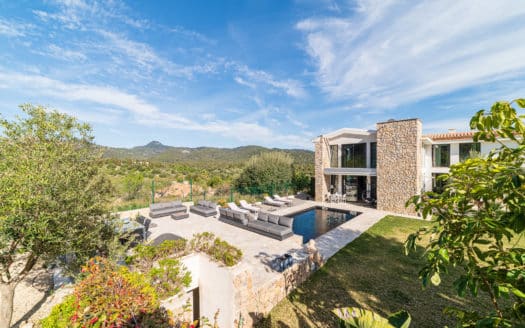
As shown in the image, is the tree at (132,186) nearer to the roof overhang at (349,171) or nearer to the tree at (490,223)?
the roof overhang at (349,171)

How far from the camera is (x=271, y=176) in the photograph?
65.4 ft

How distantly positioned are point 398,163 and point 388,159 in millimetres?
689

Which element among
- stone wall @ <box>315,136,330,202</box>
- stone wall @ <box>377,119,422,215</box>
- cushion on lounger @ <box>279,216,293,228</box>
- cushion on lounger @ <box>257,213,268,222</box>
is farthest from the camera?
stone wall @ <box>315,136,330,202</box>

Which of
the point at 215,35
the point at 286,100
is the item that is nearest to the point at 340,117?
the point at 286,100

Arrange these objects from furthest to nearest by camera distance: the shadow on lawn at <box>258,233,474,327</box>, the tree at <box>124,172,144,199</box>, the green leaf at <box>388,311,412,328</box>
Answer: the tree at <box>124,172,144,199</box> → the shadow on lawn at <box>258,233,474,327</box> → the green leaf at <box>388,311,412,328</box>

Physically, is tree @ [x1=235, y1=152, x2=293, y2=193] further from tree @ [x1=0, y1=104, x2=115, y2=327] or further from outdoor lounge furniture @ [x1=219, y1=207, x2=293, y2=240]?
tree @ [x1=0, y1=104, x2=115, y2=327]

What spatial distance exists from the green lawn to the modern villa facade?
788cm

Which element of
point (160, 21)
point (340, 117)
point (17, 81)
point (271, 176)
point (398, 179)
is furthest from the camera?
point (340, 117)

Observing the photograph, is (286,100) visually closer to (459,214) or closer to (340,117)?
(340,117)

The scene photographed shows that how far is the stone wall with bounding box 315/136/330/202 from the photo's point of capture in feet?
61.1

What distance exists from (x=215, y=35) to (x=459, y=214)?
60.6ft

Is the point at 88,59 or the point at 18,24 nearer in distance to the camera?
the point at 18,24

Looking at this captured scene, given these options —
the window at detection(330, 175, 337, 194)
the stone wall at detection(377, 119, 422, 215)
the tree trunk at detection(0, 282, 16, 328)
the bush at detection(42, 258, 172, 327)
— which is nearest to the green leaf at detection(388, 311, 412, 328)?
the bush at detection(42, 258, 172, 327)

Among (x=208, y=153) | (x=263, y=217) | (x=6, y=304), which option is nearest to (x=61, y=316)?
(x=6, y=304)
